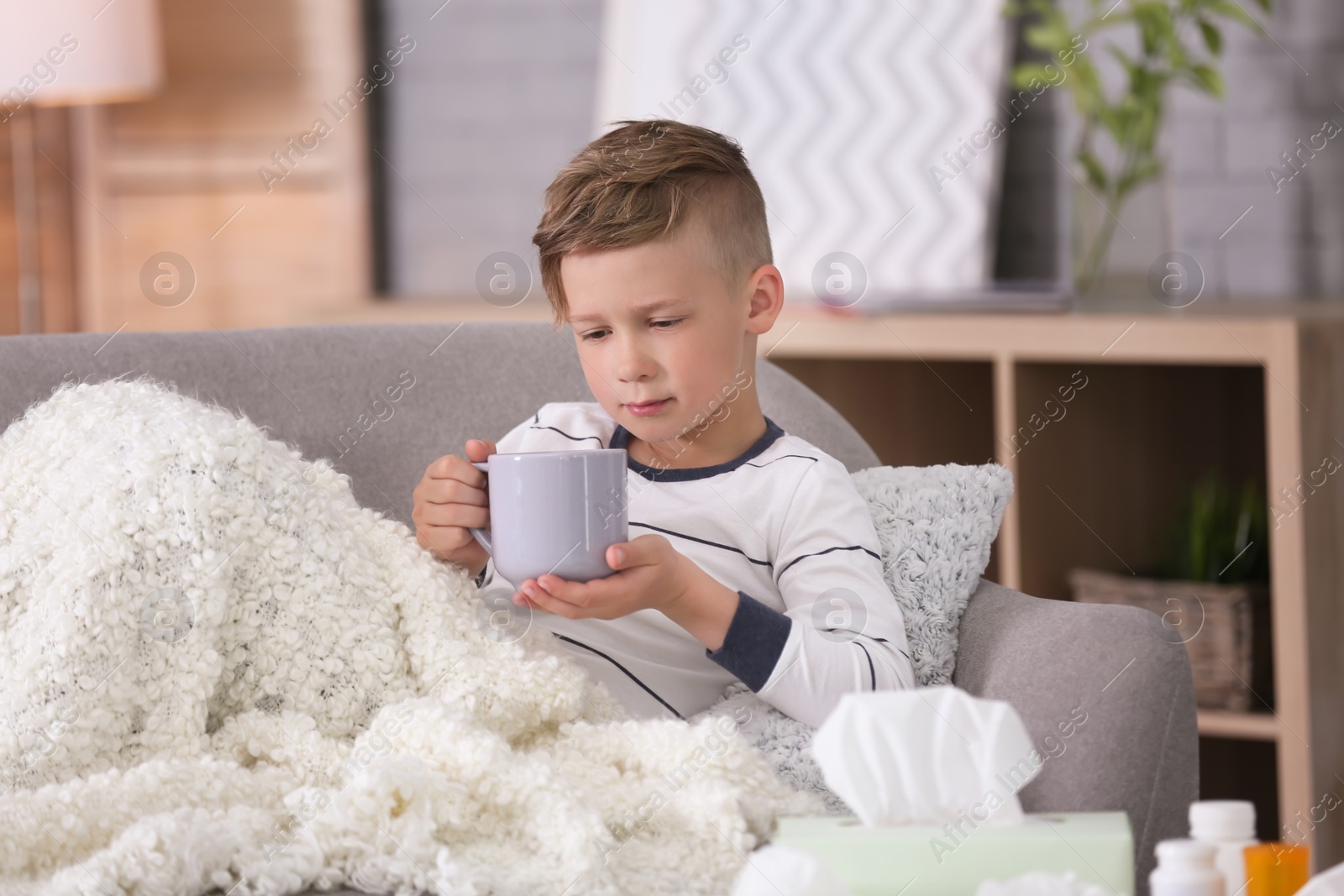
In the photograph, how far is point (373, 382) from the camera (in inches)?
50.6

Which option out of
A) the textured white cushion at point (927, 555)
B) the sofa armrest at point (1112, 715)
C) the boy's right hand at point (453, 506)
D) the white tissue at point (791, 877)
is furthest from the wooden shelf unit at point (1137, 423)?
the white tissue at point (791, 877)

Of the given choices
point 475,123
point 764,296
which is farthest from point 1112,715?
point 475,123

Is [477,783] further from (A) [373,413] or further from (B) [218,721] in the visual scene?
(A) [373,413]

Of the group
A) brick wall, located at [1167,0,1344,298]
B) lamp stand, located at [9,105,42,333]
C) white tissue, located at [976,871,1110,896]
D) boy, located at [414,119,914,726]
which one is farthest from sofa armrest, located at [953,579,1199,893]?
lamp stand, located at [9,105,42,333]

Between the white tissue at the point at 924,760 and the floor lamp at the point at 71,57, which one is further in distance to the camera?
the floor lamp at the point at 71,57

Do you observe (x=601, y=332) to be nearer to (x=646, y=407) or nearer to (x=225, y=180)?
(x=646, y=407)

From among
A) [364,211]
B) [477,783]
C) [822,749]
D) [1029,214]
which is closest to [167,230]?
[364,211]

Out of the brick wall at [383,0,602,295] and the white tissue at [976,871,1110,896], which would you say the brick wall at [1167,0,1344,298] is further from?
the white tissue at [976,871,1110,896]

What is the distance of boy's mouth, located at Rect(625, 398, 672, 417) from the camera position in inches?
41.4

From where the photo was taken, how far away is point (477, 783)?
0.83 metres

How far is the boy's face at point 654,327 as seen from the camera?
3.37ft

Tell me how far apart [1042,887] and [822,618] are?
1.32ft

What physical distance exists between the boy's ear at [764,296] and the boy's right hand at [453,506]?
0.83 ft

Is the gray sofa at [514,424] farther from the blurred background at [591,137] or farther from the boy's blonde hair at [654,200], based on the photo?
the blurred background at [591,137]
